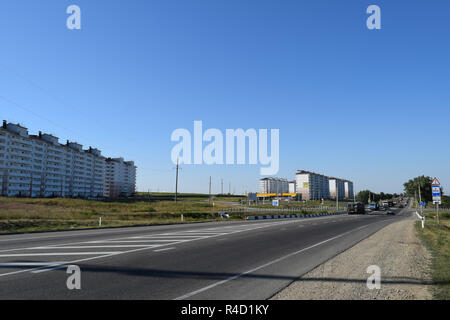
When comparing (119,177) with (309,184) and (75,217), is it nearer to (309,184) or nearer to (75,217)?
(309,184)

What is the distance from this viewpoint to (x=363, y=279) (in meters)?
7.29

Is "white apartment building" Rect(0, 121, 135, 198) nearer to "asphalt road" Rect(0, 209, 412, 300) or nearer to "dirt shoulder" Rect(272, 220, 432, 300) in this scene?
"asphalt road" Rect(0, 209, 412, 300)

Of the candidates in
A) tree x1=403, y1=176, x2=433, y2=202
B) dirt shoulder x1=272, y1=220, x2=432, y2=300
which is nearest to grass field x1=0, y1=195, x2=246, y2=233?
→ dirt shoulder x1=272, y1=220, x2=432, y2=300

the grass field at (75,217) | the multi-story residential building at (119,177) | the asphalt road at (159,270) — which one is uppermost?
the multi-story residential building at (119,177)

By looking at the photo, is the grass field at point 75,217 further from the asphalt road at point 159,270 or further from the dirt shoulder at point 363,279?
the dirt shoulder at point 363,279

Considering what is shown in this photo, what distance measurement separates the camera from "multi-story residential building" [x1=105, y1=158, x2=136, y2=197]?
5694 inches

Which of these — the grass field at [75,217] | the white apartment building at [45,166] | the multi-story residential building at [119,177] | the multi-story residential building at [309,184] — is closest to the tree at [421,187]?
the multi-story residential building at [309,184]

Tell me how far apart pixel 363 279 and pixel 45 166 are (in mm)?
107347

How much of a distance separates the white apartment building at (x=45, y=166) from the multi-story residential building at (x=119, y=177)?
54.1ft

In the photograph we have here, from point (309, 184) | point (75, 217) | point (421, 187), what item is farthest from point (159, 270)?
point (309, 184)

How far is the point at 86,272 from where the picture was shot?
7664 millimetres

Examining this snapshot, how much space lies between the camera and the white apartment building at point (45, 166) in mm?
80562
